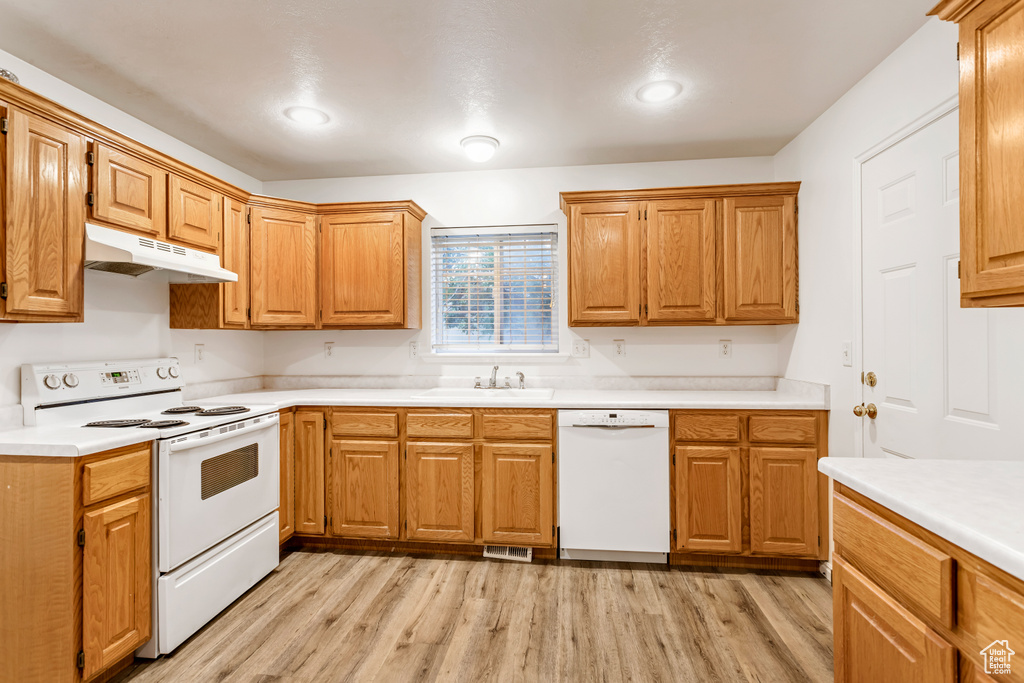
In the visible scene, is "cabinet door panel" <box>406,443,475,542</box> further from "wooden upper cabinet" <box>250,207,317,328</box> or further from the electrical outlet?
"wooden upper cabinet" <box>250,207,317,328</box>

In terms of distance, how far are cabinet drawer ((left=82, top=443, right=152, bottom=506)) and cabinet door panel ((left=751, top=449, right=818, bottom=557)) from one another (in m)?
2.91

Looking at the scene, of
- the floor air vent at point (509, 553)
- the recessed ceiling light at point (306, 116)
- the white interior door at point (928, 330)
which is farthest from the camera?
the floor air vent at point (509, 553)

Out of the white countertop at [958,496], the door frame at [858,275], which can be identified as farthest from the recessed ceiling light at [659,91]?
the white countertop at [958,496]

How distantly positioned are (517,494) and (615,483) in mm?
571

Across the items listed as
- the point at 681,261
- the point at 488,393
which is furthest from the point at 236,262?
the point at 681,261

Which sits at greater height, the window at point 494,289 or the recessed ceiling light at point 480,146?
the recessed ceiling light at point 480,146

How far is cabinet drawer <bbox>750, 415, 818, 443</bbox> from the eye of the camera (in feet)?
8.43

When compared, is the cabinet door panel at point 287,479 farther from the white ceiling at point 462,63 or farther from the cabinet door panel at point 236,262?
the white ceiling at point 462,63

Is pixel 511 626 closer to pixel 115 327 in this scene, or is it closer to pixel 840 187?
pixel 115 327

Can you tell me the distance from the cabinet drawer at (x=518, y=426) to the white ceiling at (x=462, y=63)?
170cm

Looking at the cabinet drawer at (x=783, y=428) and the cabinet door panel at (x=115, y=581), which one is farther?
the cabinet drawer at (x=783, y=428)

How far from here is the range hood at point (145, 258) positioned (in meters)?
1.99

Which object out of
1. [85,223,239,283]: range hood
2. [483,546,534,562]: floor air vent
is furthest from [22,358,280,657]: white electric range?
[483,546,534,562]: floor air vent

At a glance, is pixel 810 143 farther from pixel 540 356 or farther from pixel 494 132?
pixel 540 356
